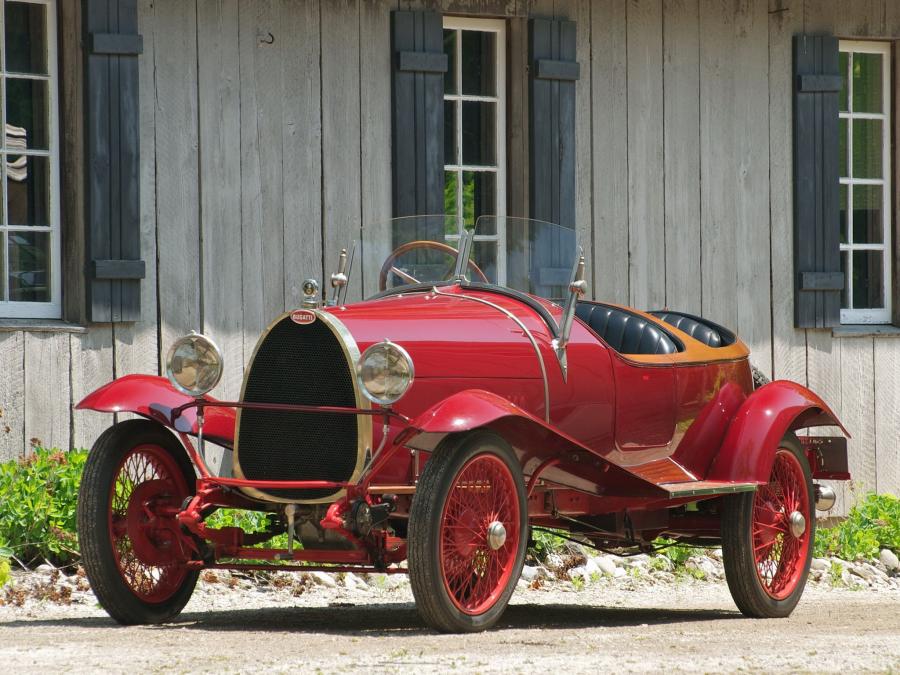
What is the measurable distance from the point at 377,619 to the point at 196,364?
1349 mm

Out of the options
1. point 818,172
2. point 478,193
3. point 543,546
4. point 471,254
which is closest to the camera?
point 471,254

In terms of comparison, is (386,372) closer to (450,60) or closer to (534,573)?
(534,573)

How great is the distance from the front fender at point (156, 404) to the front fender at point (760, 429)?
7.08 feet

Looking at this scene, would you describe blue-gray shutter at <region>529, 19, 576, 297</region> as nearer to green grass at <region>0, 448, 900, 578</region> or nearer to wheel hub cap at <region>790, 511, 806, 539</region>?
green grass at <region>0, 448, 900, 578</region>

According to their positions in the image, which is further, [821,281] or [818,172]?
[818,172]

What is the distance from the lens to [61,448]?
8.08 meters

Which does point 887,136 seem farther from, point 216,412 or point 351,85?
point 216,412

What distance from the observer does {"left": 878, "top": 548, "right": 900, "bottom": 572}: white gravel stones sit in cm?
938

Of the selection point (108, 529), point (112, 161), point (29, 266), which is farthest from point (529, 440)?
point (29, 266)

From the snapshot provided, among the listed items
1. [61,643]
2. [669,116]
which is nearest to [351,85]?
[669,116]

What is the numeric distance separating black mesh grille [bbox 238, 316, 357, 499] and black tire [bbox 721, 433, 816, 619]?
6.42 ft

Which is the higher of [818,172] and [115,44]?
[115,44]

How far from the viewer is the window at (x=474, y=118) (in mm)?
9297

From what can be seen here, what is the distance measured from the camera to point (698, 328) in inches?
288
